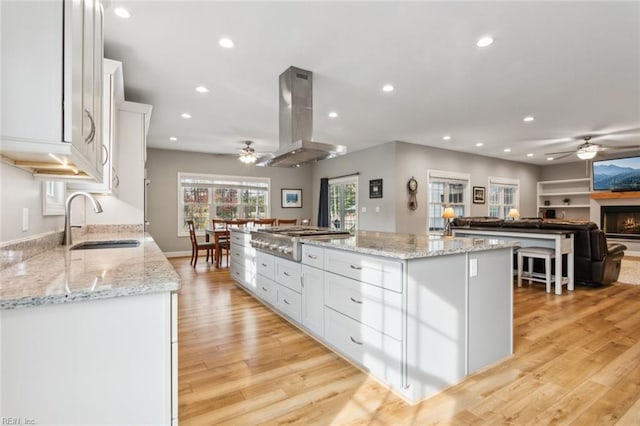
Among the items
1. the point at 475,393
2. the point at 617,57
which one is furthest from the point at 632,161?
the point at 475,393

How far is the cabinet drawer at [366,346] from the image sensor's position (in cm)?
192

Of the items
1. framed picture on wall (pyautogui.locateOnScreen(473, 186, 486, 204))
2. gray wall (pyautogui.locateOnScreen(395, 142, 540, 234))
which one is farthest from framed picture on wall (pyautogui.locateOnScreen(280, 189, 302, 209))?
framed picture on wall (pyautogui.locateOnScreen(473, 186, 486, 204))

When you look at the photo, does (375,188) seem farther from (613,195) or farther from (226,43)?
(613,195)

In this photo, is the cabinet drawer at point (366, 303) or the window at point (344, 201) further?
the window at point (344, 201)

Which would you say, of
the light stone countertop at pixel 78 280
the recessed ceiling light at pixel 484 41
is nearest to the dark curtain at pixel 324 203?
the recessed ceiling light at pixel 484 41

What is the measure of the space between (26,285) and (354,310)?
1.73 m

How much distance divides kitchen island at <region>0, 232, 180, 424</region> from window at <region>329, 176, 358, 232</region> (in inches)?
271

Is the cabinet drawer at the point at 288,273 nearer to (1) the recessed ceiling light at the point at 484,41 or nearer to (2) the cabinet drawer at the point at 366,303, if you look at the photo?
(2) the cabinet drawer at the point at 366,303

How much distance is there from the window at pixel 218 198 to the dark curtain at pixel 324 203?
1.46m

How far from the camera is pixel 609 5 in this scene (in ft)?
7.63

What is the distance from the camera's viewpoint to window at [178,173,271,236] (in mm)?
7766

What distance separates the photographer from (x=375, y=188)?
7.32 metres

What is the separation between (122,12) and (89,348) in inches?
97.7

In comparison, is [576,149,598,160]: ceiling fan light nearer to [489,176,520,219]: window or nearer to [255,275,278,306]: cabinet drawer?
[489,176,520,219]: window
